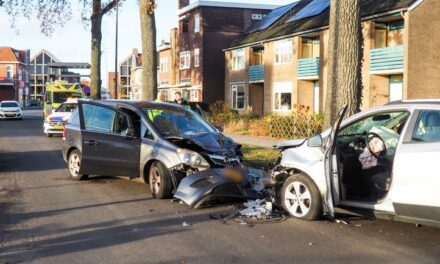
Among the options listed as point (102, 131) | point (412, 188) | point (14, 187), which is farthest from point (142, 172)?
point (412, 188)

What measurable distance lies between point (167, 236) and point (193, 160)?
225 centimetres

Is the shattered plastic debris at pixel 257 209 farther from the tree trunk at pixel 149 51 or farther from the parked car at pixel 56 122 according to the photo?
the parked car at pixel 56 122

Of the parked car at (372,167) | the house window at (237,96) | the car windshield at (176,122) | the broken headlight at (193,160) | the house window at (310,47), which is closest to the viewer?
the parked car at (372,167)

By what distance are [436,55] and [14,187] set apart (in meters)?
20.4

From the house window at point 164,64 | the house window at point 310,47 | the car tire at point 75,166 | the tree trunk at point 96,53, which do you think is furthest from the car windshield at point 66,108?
the house window at point 164,64

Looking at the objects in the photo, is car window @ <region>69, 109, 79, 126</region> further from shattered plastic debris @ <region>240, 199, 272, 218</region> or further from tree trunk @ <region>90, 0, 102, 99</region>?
tree trunk @ <region>90, 0, 102, 99</region>

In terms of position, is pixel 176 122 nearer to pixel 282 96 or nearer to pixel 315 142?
pixel 315 142

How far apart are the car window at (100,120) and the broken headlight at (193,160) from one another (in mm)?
2219

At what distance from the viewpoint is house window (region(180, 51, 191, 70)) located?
48.4 m

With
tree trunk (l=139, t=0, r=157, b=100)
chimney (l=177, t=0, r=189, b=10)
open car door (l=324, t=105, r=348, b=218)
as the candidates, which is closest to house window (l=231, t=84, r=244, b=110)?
chimney (l=177, t=0, r=189, b=10)

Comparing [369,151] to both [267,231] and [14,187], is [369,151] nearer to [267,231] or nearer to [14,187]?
[267,231]

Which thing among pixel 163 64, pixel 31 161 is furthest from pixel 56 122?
pixel 163 64

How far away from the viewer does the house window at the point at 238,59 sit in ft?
136

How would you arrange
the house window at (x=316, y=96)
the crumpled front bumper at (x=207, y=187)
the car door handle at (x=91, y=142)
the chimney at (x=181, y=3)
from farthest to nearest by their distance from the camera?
the chimney at (x=181, y=3), the house window at (x=316, y=96), the car door handle at (x=91, y=142), the crumpled front bumper at (x=207, y=187)
